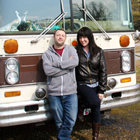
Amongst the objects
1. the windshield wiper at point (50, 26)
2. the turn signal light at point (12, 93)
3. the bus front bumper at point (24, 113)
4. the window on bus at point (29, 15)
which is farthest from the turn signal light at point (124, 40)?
the turn signal light at point (12, 93)

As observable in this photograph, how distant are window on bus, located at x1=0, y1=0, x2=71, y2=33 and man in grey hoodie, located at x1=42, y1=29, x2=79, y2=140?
0.38m

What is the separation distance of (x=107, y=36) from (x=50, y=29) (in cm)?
96

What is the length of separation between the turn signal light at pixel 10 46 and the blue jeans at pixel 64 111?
Answer: 0.84m

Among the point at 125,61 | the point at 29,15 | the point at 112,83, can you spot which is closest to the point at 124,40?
the point at 125,61

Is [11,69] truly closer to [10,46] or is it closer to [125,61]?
[10,46]

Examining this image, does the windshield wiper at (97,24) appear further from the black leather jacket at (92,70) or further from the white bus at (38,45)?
the black leather jacket at (92,70)

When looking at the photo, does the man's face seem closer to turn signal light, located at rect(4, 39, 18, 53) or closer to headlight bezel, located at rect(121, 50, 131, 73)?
turn signal light, located at rect(4, 39, 18, 53)

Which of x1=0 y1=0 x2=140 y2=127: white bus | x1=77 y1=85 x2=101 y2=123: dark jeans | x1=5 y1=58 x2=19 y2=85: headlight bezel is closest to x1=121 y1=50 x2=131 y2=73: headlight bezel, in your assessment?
x1=0 y1=0 x2=140 y2=127: white bus

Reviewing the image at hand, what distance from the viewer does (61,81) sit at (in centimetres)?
290

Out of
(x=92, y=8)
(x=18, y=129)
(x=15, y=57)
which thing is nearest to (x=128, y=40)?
(x=92, y=8)

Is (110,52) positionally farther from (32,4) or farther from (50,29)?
(32,4)

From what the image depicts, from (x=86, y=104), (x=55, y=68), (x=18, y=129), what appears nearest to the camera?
(x=55, y=68)

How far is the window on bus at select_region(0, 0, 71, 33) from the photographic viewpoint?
2.99 meters

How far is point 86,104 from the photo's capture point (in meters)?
3.11
